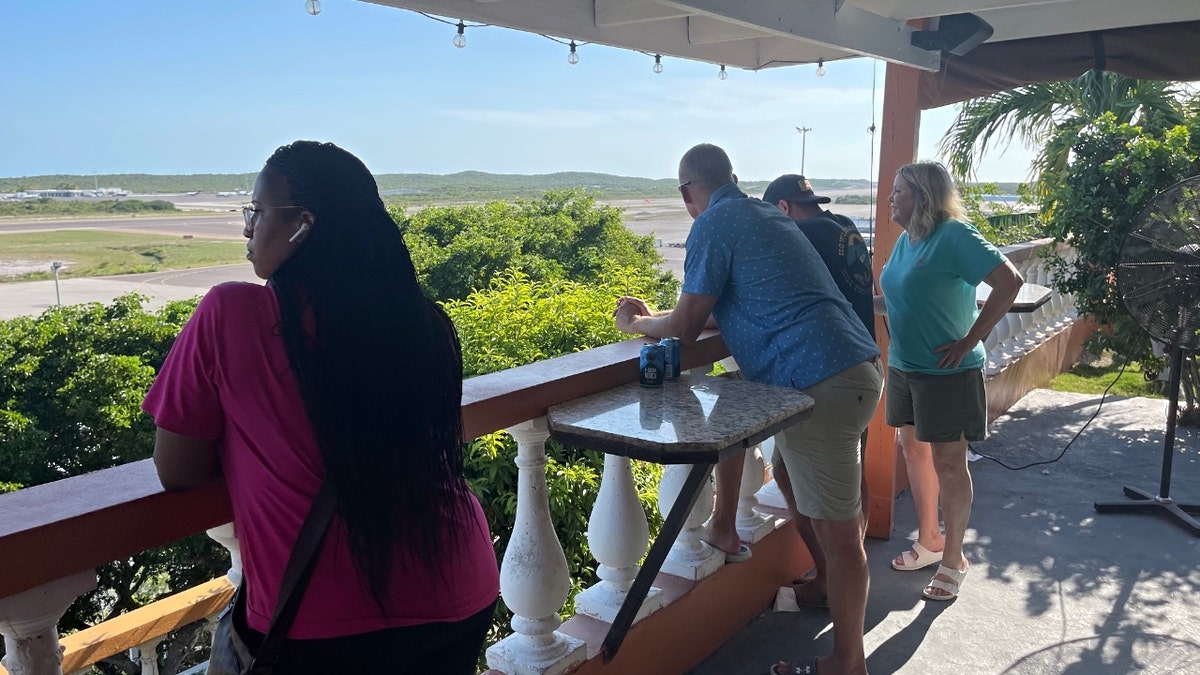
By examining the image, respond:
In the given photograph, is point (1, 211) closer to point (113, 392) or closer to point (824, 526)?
point (113, 392)

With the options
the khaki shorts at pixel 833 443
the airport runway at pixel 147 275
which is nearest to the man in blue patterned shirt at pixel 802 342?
the khaki shorts at pixel 833 443

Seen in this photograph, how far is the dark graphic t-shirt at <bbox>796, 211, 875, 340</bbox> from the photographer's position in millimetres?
3225

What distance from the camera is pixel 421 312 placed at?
1354 mm

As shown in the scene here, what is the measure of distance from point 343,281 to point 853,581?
1.95 meters

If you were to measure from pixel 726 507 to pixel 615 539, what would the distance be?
626 millimetres

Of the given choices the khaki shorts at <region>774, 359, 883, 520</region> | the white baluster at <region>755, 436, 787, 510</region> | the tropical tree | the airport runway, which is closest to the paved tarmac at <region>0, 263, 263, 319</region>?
the airport runway

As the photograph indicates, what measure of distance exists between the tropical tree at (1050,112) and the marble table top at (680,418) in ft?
26.1

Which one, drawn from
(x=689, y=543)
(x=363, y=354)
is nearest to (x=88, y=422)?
(x=689, y=543)

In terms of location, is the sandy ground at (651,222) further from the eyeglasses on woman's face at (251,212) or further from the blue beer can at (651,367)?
the blue beer can at (651,367)

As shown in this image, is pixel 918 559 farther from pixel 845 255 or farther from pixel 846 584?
pixel 845 255

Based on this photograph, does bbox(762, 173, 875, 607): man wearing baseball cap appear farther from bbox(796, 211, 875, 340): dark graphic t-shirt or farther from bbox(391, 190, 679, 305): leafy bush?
bbox(391, 190, 679, 305): leafy bush

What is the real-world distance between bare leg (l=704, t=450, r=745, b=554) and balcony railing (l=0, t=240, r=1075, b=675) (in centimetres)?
10

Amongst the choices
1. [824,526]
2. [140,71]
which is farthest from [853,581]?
[140,71]

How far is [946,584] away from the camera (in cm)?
345
